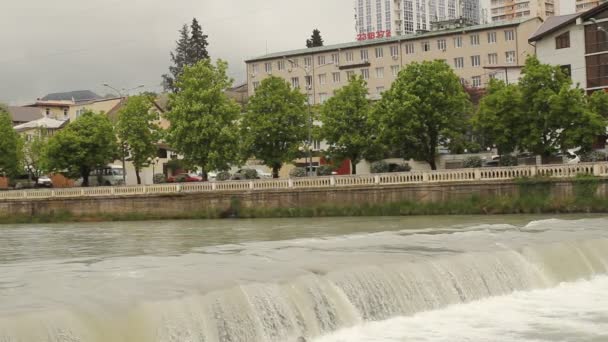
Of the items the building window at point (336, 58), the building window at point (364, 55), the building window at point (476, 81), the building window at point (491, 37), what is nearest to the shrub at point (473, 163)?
the building window at point (476, 81)

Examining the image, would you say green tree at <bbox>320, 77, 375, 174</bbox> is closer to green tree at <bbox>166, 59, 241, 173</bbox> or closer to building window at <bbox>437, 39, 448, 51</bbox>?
green tree at <bbox>166, 59, 241, 173</bbox>

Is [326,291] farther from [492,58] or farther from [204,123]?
[492,58]

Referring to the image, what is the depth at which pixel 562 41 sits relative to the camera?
70125 mm

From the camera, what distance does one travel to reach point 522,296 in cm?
2303

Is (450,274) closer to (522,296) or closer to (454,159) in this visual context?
(522,296)

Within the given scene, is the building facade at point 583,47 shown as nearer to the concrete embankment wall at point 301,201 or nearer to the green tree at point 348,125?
the green tree at point 348,125

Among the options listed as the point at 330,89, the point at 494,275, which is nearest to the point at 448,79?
the point at 494,275

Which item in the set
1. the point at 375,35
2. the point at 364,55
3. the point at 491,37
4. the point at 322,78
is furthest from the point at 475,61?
the point at 322,78

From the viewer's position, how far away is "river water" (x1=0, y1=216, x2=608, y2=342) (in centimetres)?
1625

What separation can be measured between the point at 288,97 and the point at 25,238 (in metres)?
27.2

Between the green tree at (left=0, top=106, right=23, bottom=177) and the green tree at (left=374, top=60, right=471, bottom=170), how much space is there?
142ft

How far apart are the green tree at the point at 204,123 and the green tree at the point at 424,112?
525 inches

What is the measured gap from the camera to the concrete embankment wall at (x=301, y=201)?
46969 mm

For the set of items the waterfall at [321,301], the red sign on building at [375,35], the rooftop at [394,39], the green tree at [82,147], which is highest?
the red sign on building at [375,35]
